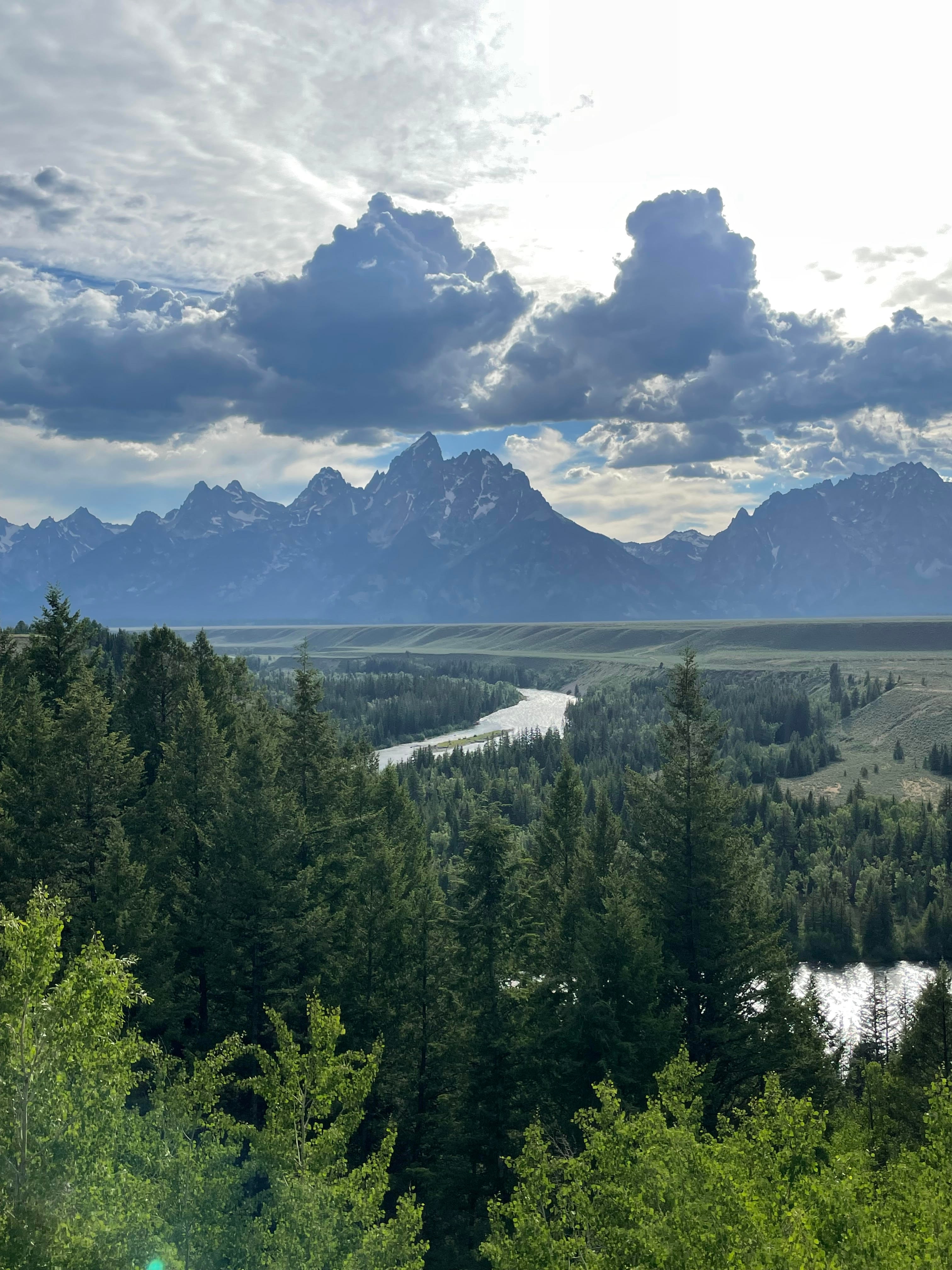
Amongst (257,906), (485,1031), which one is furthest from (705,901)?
(257,906)

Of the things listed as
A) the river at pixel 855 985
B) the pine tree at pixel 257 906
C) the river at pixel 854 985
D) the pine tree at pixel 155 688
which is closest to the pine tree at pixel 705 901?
the pine tree at pixel 257 906

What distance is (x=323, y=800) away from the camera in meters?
48.0

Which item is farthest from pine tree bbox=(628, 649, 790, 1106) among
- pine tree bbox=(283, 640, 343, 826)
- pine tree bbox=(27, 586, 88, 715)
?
pine tree bbox=(27, 586, 88, 715)

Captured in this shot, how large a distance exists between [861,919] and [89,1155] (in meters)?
111

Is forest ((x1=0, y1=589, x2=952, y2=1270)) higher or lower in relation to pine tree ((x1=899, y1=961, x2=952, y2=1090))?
higher

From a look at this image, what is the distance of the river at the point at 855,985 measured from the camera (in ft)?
294

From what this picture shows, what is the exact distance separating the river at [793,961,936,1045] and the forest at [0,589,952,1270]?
2618 centimetres

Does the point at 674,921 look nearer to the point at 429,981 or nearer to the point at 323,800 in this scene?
the point at 429,981

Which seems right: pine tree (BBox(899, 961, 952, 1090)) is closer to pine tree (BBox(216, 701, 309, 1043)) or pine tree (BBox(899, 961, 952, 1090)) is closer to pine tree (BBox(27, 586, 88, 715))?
pine tree (BBox(216, 701, 309, 1043))

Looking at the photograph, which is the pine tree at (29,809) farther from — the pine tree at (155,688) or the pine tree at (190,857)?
the pine tree at (155,688)

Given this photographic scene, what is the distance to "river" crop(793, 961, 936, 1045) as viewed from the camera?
8956cm

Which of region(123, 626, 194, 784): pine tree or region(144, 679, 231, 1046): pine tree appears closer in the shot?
region(144, 679, 231, 1046): pine tree

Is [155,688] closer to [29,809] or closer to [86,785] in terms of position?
[86,785]

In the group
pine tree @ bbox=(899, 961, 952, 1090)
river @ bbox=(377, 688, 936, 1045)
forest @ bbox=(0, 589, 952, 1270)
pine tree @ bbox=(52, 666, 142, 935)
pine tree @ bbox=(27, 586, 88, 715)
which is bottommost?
river @ bbox=(377, 688, 936, 1045)
